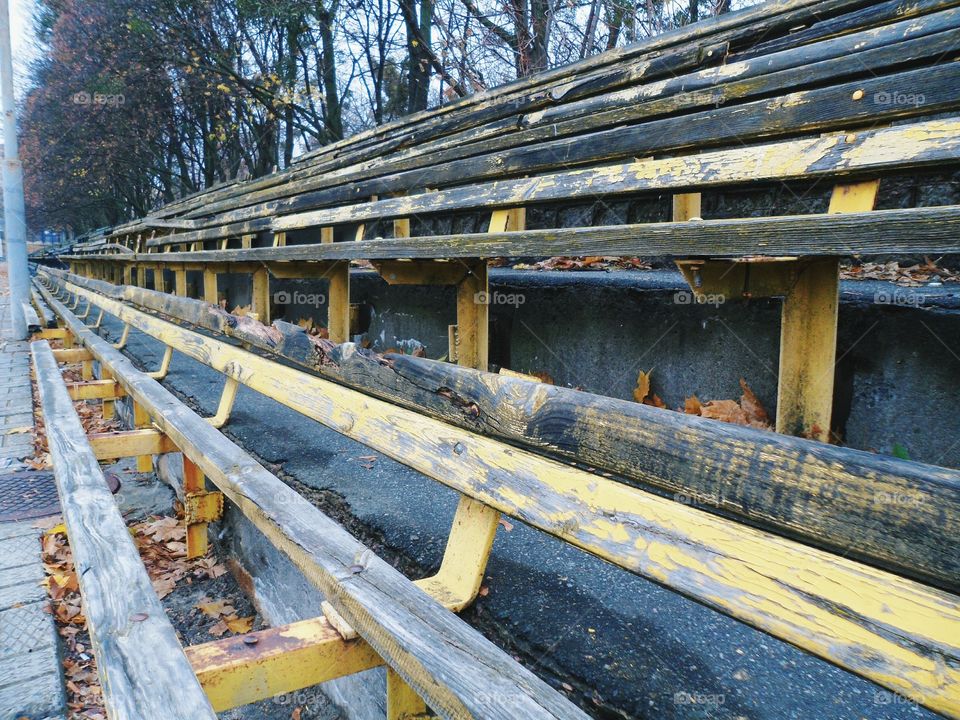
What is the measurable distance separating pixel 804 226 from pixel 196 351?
286 centimetres

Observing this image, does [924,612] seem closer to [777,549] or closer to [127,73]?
[777,549]

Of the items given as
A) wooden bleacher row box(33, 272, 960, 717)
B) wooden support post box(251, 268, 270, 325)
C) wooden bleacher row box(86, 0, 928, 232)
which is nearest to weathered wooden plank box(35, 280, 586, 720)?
wooden bleacher row box(33, 272, 960, 717)

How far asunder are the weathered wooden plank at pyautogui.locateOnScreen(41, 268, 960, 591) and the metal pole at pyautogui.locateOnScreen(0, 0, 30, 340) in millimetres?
10375

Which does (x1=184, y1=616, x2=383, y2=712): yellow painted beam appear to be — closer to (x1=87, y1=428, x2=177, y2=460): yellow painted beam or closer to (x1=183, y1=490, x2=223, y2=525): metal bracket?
(x1=183, y1=490, x2=223, y2=525): metal bracket

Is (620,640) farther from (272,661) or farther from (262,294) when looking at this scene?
(262,294)

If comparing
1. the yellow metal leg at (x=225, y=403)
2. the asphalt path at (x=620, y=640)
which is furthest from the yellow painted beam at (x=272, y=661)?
the yellow metal leg at (x=225, y=403)

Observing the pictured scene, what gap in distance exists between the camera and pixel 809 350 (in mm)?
1653

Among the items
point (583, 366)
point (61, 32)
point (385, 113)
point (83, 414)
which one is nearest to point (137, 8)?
point (385, 113)

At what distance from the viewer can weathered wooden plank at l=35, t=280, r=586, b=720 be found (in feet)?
3.05

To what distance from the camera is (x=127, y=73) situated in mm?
16391

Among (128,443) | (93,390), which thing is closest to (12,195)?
(93,390)

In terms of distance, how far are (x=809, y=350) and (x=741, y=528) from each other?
1015mm

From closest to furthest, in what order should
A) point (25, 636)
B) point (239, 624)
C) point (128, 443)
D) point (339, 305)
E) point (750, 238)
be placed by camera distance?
point (750, 238)
point (25, 636)
point (239, 624)
point (128, 443)
point (339, 305)


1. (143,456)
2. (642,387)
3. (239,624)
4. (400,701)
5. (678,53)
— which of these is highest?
(678,53)
